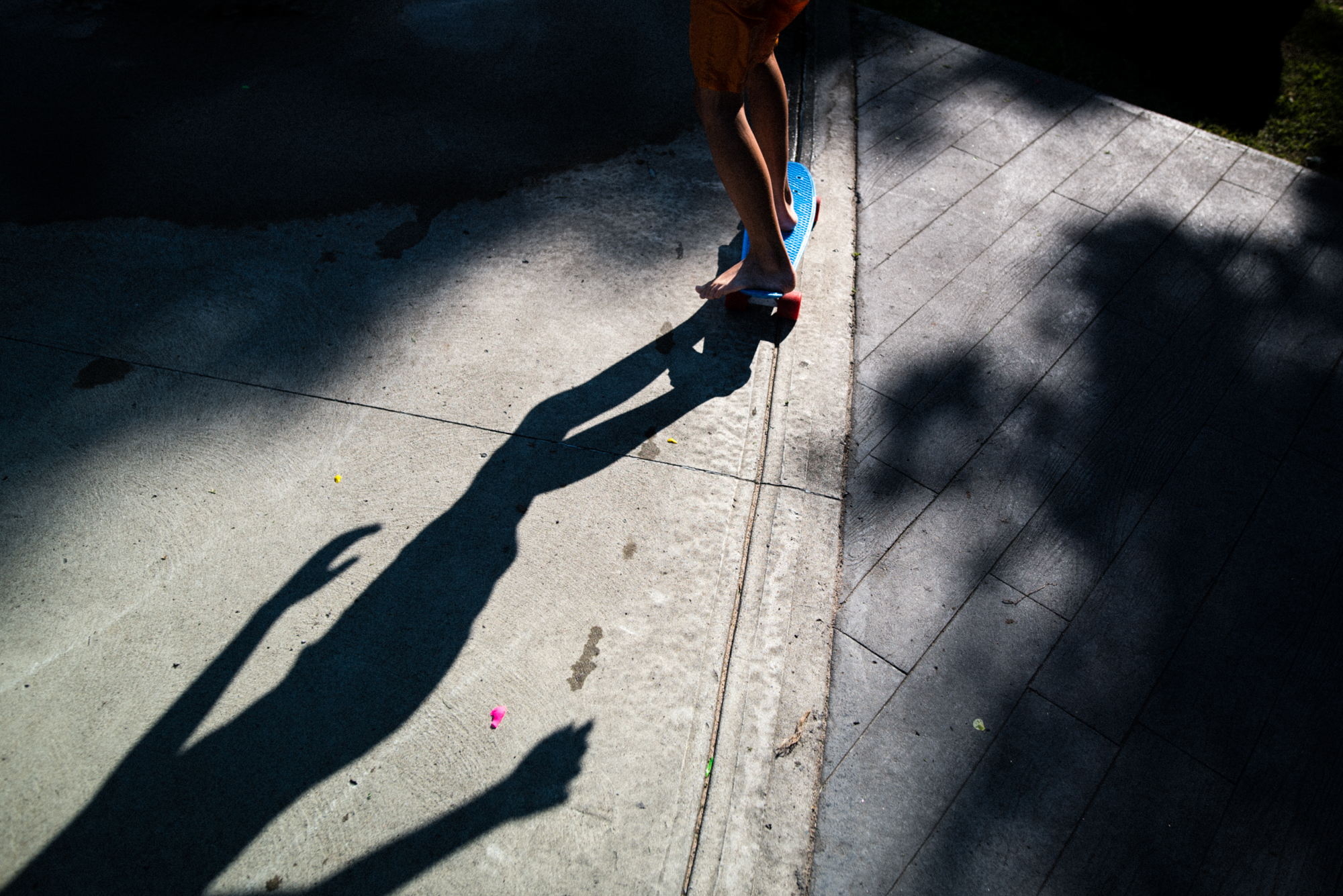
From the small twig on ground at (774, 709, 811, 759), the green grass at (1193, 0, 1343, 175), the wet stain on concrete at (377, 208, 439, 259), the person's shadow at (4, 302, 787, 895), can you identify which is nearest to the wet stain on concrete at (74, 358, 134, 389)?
the wet stain on concrete at (377, 208, 439, 259)

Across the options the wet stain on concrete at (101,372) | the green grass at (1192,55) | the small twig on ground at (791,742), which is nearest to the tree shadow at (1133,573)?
the small twig on ground at (791,742)

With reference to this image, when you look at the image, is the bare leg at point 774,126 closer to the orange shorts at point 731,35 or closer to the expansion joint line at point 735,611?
the orange shorts at point 731,35

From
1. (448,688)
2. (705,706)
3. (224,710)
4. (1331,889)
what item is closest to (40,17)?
(224,710)

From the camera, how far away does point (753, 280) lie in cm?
269

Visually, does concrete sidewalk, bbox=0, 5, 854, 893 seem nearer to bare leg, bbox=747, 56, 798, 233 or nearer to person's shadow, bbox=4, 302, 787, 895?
person's shadow, bbox=4, 302, 787, 895

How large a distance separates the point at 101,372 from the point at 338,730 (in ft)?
5.19

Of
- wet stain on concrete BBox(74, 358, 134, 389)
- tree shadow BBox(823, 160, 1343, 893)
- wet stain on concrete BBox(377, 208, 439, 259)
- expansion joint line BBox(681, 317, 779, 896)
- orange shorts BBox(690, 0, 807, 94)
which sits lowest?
tree shadow BBox(823, 160, 1343, 893)

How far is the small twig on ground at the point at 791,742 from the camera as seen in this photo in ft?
6.09

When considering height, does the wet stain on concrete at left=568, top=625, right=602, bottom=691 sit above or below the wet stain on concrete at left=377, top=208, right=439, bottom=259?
below

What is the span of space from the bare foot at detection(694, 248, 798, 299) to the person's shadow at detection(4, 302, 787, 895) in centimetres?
69

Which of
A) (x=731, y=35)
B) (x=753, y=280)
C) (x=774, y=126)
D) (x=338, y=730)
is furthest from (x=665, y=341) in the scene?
(x=338, y=730)

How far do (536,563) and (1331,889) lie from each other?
2.12m

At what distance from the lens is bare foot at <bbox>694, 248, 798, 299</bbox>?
2670mm

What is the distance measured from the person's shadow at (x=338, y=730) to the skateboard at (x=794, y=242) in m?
0.73
